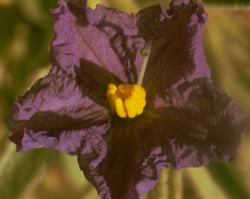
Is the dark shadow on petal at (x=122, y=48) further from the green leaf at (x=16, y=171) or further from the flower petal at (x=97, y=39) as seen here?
the green leaf at (x=16, y=171)

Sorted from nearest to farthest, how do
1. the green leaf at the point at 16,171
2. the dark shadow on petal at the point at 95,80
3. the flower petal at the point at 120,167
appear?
the flower petal at the point at 120,167 < the dark shadow on petal at the point at 95,80 < the green leaf at the point at 16,171

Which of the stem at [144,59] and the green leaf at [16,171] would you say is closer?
the stem at [144,59]

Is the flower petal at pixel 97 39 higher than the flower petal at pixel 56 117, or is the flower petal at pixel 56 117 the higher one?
the flower petal at pixel 97 39

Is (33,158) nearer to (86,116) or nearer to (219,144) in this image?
(86,116)

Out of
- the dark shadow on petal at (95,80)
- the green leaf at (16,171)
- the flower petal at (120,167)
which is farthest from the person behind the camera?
the green leaf at (16,171)

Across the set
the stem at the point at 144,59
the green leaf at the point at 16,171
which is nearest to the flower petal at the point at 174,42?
the stem at the point at 144,59

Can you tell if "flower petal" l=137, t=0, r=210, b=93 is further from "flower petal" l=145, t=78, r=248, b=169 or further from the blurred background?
the blurred background

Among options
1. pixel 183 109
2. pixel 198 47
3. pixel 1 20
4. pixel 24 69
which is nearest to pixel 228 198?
pixel 183 109

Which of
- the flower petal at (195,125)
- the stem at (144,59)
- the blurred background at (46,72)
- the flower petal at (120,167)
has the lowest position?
the blurred background at (46,72)

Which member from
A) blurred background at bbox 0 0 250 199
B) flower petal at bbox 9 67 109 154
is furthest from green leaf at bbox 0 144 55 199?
flower petal at bbox 9 67 109 154
